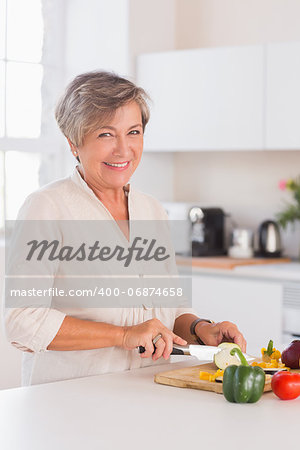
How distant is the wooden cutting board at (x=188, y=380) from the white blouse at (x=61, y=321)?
0.19 m

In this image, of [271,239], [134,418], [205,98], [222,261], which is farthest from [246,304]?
[134,418]

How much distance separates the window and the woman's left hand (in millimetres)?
2427

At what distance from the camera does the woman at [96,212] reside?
6.10ft

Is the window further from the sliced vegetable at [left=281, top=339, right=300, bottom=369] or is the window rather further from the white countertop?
the sliced vegetable at [left=281, top=339, right=300, bottom=369]

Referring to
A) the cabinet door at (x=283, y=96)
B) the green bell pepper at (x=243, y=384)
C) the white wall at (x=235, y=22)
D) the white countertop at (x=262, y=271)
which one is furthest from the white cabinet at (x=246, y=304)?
the green bell pepper at (x=243, y=384)

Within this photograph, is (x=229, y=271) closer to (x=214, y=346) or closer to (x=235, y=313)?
(x=235, y=313)

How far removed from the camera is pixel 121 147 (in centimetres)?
199

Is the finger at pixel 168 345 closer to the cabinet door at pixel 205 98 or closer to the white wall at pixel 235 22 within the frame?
the cabinet door at pixel 205 98

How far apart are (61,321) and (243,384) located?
1.61 feet

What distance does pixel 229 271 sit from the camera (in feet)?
13.0

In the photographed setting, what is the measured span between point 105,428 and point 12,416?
206 mm

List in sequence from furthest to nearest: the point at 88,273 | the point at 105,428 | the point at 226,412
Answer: the point at 88,273 < the point at 226,412 < the point at 105,428

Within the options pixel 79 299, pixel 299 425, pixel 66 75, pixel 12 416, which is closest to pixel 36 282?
pixel 79 299

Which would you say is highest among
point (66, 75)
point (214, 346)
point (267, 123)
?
point (66, 75)
